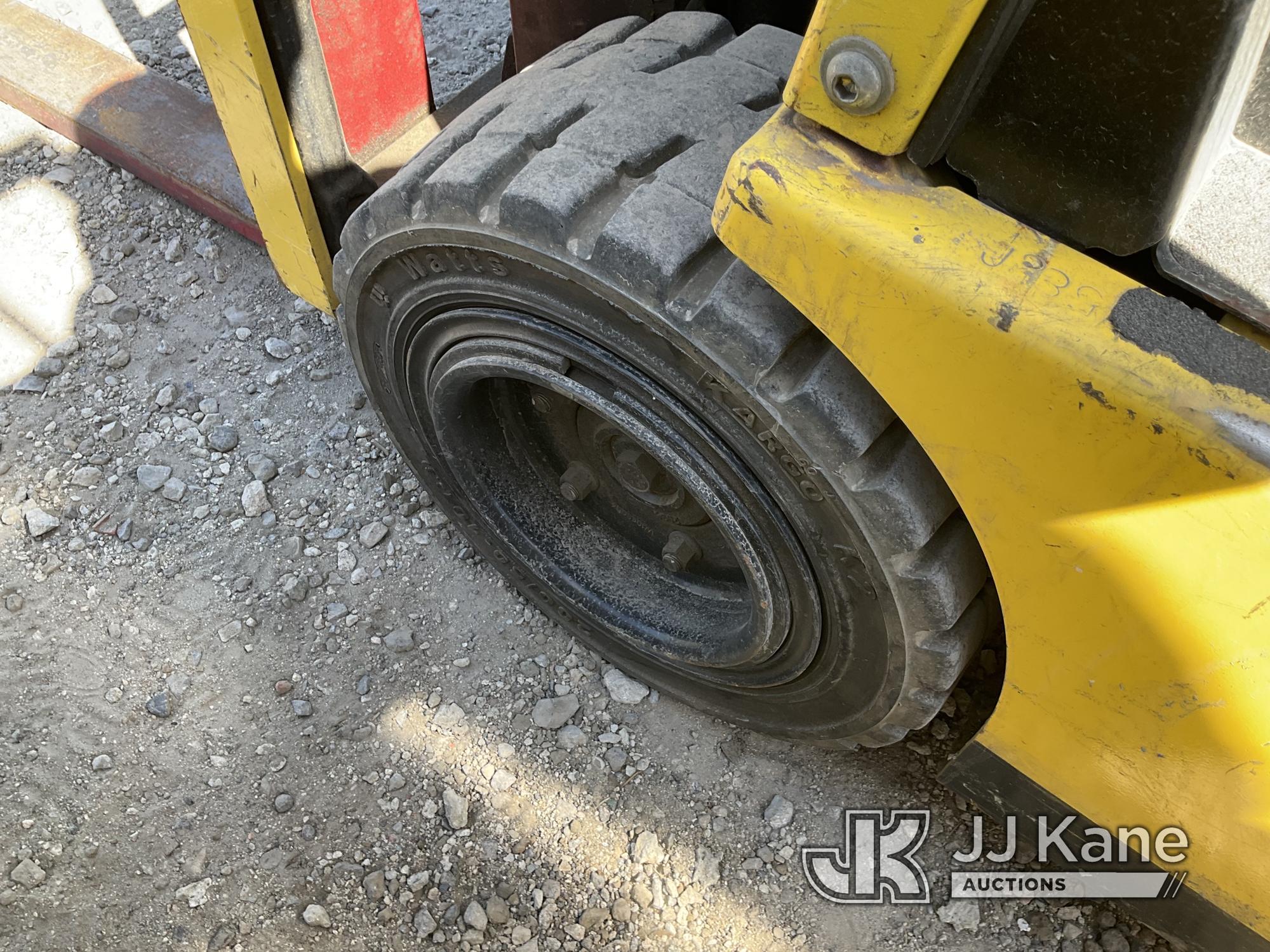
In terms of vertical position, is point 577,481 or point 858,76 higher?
A: point 858,76

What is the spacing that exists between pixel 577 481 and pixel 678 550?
0.24 metres

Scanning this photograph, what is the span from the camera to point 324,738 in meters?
1.99

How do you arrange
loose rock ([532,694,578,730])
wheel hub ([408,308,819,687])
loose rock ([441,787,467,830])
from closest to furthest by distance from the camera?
1. wheel hub ([408,308,819,687])
2. loose rock ([441,787,467,830])
3. loose rock ([532,694,578,730])

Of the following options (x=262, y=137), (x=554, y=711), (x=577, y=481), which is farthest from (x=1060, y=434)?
(x=262, y=137)

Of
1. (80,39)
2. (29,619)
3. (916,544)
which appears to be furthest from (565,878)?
(80,39)

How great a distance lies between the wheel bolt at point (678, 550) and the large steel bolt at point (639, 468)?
11 cm

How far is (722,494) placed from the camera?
56.7 inches

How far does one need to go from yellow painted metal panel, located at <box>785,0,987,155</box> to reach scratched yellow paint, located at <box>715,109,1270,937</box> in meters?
0.04

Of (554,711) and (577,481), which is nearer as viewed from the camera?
(577,481)

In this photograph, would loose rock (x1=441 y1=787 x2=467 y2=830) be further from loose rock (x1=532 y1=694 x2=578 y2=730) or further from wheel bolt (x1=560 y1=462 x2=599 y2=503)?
wheel bolt (x1=560 y1=462 x2=599 y2=503)

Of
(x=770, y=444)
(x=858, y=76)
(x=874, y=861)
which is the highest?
(x=858, y=76)

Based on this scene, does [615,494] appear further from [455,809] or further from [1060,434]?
[1060,434]

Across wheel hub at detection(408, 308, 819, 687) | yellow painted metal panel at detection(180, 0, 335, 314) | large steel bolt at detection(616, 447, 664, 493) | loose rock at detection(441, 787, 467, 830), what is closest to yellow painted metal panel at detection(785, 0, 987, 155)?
wheel hub at detection(408, 308, 819, 687)

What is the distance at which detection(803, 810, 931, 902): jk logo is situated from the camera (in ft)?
6.00
